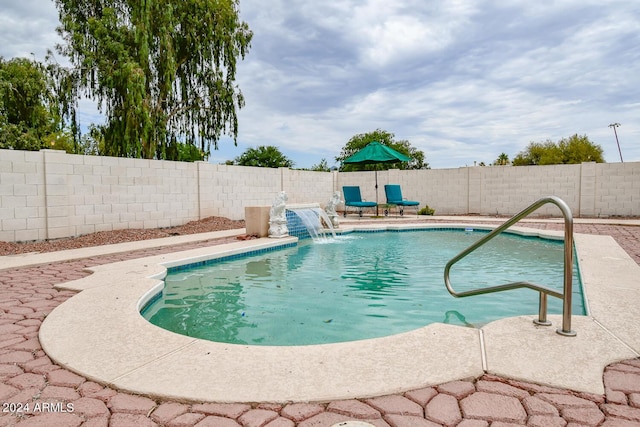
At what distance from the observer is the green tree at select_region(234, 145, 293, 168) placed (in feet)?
119

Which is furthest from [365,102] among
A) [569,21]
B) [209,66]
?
[569,21]

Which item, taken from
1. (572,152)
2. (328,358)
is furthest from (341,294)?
(572,152)

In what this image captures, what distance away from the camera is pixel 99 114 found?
41.5 ft

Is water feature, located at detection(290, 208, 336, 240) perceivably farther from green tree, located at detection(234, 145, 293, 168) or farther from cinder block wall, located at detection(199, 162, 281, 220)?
green tree, located at detection(234, 145, 293, 168)

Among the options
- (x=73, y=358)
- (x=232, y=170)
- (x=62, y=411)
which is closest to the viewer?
(x=62, y=411)

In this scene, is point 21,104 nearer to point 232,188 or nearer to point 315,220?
point 232,188

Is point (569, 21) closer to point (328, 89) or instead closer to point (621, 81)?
point (621, 81)

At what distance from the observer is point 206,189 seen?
10094 millimetres

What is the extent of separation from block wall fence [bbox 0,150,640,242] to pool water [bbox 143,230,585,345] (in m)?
3.63

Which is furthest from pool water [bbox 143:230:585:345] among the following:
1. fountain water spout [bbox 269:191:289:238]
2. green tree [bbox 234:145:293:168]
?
green tree [bbox 234:145:293:168]

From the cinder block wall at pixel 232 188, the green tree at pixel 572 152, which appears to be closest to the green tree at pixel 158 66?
the cinder block wall at pixel 232 188

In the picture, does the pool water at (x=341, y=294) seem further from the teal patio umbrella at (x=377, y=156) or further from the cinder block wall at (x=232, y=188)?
the teal patio umbrella at (x=377, y=156)

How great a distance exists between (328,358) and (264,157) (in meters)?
35.2

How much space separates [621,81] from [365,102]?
10338 millimetres
